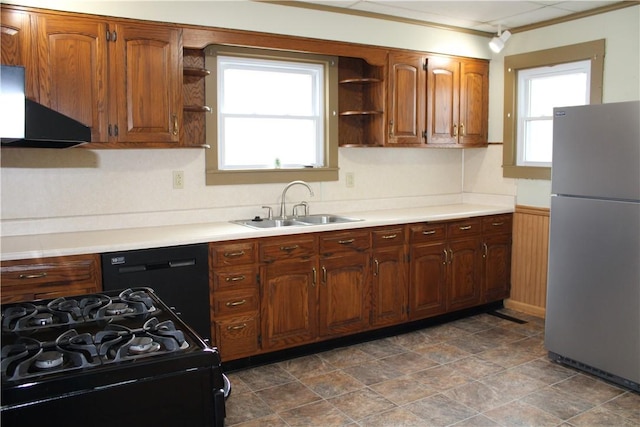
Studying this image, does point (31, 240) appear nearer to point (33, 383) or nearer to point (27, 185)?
point (27, 185)

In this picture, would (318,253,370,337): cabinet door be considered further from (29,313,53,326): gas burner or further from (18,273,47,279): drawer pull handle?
(29,313,53,326): gas burner

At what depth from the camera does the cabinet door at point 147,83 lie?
333 centimetres

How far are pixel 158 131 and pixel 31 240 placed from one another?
3.10ft

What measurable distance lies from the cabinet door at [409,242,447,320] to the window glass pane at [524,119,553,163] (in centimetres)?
119

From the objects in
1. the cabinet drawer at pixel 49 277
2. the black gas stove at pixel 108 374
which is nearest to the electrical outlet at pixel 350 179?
the cabinet drawer at pixel 49 277

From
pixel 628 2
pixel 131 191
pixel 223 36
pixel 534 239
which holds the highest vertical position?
pixel 628 2

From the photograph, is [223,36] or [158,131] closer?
[158,131]

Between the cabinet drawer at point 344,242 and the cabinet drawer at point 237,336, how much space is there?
66 cm

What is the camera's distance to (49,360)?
1475 millimetres

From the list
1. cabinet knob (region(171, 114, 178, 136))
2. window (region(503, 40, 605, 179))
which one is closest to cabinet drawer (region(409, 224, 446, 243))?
window (region(503, 40, 605, 179))

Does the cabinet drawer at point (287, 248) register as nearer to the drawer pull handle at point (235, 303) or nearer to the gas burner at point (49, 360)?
the drawer pull handle at point (235, 303)

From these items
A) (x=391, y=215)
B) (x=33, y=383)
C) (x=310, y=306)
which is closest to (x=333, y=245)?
(x=310, y=306)

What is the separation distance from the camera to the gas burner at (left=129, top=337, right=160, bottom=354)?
1.56 metres

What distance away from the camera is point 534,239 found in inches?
187
